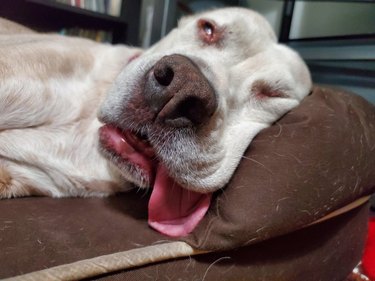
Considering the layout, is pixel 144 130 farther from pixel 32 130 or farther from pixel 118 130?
pixel 32 130

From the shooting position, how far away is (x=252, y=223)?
0.85 metres

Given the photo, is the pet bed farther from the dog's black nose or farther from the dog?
the dog's black nose

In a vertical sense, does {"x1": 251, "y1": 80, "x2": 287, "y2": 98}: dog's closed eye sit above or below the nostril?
below

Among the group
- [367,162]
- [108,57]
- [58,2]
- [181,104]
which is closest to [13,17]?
[58,2]

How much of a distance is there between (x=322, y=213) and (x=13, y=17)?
2528mm

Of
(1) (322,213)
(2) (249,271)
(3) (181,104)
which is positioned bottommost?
(2) (249,271)

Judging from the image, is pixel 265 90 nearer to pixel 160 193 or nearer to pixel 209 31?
pixel 209 31

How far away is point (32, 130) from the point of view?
1.13 m

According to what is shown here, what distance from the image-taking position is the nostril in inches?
33.8

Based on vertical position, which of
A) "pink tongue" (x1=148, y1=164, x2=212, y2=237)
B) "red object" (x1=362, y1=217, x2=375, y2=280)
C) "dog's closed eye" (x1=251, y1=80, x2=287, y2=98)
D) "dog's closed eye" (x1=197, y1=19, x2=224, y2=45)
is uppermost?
"dog's closed eye" (x1=197, y1=19, x2=224, y2=45)

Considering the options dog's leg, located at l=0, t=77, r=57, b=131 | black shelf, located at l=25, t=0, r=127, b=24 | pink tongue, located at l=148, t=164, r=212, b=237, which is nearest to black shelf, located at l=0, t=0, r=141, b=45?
black shelf, located at l=25, t=0, r=127, b=24

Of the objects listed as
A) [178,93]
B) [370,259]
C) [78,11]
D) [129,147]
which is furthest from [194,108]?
[78,11]

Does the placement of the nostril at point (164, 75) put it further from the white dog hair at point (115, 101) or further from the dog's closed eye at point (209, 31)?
the dog's closed eye at point (209, 31)

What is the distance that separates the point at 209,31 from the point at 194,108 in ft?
1.53
